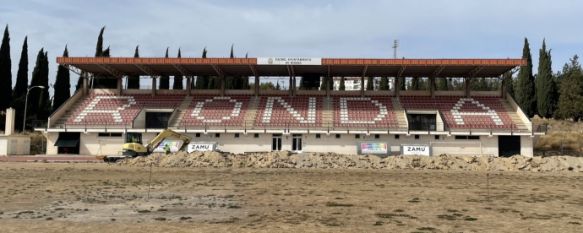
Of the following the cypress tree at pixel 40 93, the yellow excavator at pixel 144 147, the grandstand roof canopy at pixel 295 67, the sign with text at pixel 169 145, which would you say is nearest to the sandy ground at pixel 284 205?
the yellow excavator at pixel 144 147

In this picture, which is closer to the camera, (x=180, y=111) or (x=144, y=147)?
(x=144, y=147)

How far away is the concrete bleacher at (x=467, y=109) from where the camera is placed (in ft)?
168

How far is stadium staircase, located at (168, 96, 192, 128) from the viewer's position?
173 feet

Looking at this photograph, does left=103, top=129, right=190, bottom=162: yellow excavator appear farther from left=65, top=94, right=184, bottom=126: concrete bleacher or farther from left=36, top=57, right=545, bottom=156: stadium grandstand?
left=65, top=94, right=184, bottom=126: concrete bleacher

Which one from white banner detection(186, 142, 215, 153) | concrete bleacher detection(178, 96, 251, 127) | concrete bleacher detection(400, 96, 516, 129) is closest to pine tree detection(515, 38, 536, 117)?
concrete bleacher detection(400, 96, 516, 129)

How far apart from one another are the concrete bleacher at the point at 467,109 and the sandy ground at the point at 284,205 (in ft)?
78.6

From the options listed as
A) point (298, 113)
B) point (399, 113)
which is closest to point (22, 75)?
point (298, 113)

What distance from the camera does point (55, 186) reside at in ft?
78.5

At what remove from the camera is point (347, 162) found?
138ft

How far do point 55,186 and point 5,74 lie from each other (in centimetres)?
5056

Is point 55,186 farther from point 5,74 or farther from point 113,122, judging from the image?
point 5,74

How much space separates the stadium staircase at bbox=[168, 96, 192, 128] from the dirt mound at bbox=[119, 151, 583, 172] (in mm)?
10340

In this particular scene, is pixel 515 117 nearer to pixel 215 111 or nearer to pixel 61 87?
pixel 215 111

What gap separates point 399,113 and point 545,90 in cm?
3825
